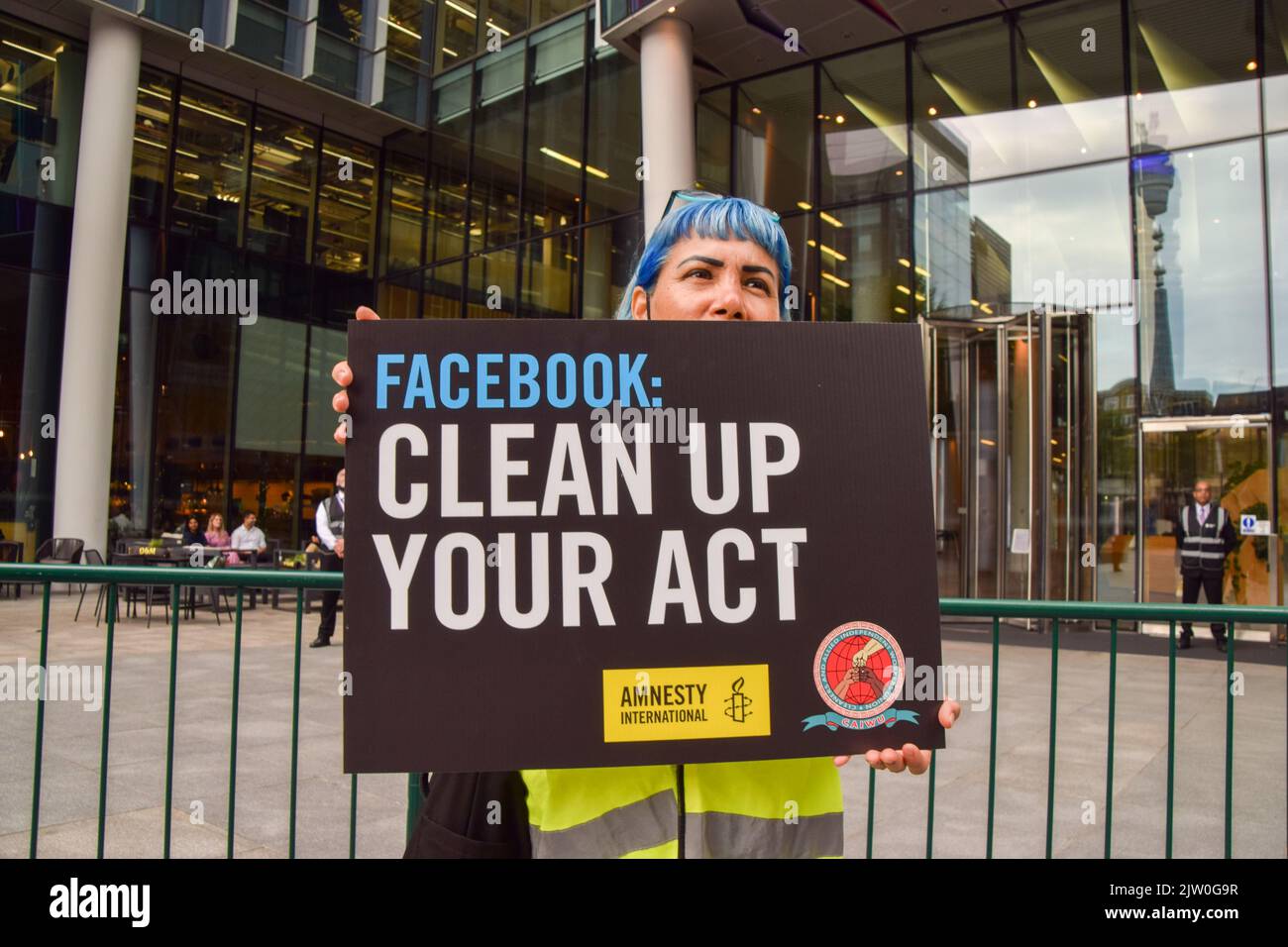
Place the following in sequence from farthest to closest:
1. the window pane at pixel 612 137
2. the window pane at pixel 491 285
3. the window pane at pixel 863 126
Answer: the window pane at pixel 491 285
the window pane at pixel 612 137
the window pane at pixel 863 126

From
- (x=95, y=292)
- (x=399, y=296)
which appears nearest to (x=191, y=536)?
(x=95, y=292)

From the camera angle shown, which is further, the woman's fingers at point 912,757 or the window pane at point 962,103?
the window pane at point 962,103

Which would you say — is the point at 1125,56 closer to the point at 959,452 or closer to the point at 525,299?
the point at 959,452

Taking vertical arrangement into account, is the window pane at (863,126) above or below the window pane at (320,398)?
above

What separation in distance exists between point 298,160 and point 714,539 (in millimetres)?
20512

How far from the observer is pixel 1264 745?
6.85 metres

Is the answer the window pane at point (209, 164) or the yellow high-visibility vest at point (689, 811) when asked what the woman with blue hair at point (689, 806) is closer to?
the yellow high-visibility vest at point (689, 811)

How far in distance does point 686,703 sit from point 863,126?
14413mm

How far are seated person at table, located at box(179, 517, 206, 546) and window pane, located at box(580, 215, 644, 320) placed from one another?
7.62m

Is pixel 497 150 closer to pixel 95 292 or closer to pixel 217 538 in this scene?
pixel 95 292

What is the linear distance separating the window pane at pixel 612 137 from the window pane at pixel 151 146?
8230mm

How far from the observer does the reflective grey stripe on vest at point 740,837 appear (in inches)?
68.7

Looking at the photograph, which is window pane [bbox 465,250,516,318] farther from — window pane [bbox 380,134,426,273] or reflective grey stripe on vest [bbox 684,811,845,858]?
reflective grey stripe on vest [bbox 684,811,845,858]

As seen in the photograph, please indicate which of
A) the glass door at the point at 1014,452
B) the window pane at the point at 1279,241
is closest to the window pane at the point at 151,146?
the glass door at the point at 1014,452
